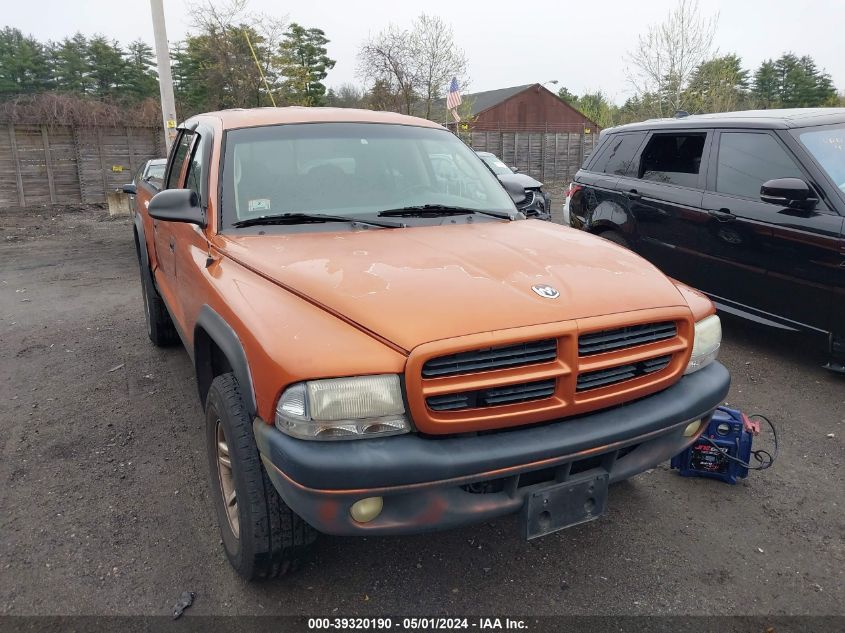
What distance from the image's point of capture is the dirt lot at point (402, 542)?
2400 mm

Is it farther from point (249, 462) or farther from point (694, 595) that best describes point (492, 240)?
point (694, 595)

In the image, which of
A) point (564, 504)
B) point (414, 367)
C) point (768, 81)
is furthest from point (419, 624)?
point (768, 81)

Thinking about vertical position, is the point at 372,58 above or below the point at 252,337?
above

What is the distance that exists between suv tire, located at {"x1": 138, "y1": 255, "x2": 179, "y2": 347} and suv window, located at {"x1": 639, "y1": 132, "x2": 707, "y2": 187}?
4.58 m

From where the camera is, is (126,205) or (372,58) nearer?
(126,205)

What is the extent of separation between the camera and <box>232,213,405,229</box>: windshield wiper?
2.91 meters

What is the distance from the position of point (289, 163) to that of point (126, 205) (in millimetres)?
14394

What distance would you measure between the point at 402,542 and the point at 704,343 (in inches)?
61.8

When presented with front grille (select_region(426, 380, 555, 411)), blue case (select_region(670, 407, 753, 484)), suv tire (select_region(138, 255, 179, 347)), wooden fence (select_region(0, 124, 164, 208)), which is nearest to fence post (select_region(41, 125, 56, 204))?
wooden fence (select_region(0, 124, 164, 208))

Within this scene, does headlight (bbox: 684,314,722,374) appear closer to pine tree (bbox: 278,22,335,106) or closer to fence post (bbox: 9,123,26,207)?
fence post (bbox: 9,123,26,207)

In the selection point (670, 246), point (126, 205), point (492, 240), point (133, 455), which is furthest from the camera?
point (126, 205)

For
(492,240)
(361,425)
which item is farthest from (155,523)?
(492,240)

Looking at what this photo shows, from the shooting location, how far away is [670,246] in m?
5.52

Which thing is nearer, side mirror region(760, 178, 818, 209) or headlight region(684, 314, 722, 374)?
headlight region(684, 314, 722, 374)
